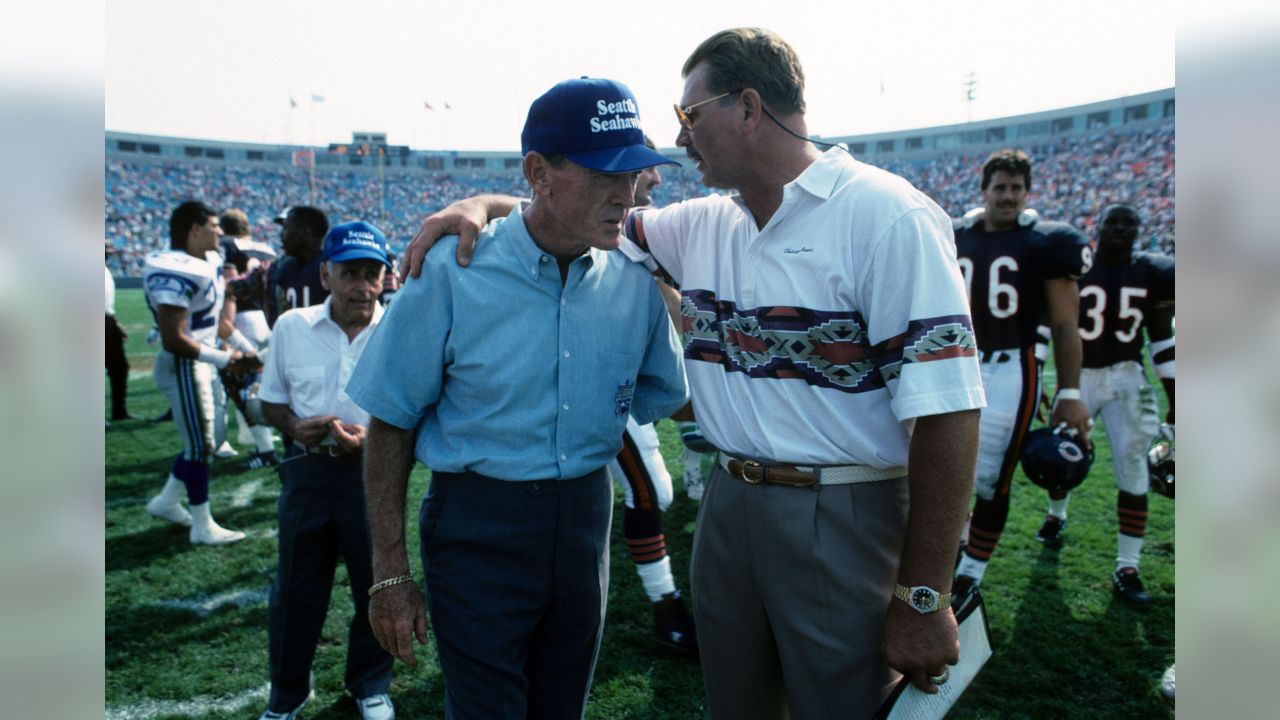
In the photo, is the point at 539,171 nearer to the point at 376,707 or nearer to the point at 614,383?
the point at 614,383

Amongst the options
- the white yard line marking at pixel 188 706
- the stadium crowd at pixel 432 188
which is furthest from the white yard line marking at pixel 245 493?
the stadium crowd at pixel 432 188

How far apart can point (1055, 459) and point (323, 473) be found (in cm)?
366

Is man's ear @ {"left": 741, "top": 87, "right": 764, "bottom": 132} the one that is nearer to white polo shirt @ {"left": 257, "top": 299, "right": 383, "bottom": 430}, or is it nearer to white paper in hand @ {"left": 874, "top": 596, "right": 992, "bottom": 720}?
white paper in hand @ {"left": 874, "top": 596, "right": 992, "bottom": 720}

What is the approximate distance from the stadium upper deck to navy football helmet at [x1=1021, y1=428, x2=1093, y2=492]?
33.3 metres

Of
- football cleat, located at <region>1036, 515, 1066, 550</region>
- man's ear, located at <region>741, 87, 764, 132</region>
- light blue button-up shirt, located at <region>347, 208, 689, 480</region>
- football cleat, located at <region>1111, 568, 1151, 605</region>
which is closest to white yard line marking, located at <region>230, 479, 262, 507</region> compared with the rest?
light blue button-up shirt, located at <region>347, 208, 689, 480</region>

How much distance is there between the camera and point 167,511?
6.29m

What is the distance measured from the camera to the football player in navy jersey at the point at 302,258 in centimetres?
588

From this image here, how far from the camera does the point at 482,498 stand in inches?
82.7

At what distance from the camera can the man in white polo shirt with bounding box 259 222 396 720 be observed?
11.4 ft

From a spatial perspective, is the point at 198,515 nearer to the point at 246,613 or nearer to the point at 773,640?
the point at 246,613

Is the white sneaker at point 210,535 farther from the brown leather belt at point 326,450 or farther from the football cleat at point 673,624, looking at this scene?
the football cleat at point 673,624

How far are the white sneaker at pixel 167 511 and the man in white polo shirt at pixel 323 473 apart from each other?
330 centimetres

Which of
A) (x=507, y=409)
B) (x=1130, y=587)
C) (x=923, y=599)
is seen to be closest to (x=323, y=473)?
(x=507, y=409)
